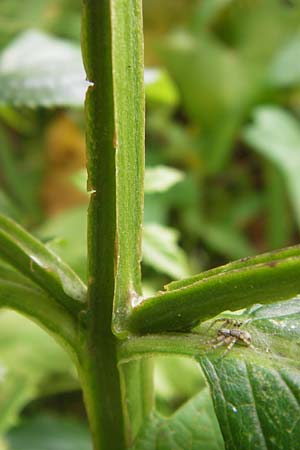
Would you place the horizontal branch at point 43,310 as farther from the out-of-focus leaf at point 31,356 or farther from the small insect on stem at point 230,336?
the out-of-focus leaf at point 31,356

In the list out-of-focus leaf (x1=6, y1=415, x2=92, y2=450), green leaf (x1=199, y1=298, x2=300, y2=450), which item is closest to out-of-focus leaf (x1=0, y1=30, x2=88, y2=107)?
green leaf (x1=199, y1=298, x2=300, y2=450)

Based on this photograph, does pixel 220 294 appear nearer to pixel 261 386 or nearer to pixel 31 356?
pixel 261 386

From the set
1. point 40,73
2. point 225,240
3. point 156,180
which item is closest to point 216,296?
point 156,180

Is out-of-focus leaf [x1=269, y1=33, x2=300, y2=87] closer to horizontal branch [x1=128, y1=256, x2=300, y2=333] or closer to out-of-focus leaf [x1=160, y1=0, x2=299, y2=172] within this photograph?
out-of-focus leaf [x1=160, y1=0, x2=299, y2=172]

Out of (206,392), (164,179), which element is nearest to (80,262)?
(164,179)

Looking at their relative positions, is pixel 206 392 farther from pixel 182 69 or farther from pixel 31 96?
pixel 182 69

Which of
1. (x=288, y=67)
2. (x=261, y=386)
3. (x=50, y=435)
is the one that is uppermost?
(x=288, y=67)
